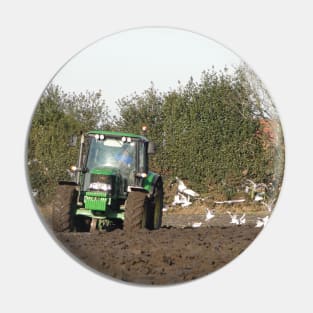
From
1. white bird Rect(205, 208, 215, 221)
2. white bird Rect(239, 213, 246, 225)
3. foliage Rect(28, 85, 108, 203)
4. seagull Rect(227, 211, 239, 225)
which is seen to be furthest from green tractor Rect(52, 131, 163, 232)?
white bird Rect(239, 213, 246, 225)

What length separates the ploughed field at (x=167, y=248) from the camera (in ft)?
32.2

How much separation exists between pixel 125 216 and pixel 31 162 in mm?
1170

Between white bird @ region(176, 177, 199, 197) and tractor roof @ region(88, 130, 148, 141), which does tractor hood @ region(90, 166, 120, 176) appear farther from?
white bird @ region(176, 177, 199, 197)

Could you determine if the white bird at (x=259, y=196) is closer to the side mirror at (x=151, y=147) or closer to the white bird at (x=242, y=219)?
the white bird at (x=242, y=219)

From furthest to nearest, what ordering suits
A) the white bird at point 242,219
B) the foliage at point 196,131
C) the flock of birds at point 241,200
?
1. the white bird at point 242,219
2. the flock of birds at point 241,200
3. the foliage at point 196,131

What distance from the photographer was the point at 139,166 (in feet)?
33.8

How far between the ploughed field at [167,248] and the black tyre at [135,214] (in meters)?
0.08

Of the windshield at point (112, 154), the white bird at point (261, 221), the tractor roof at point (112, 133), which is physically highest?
the tractor roof at point (112, 133)

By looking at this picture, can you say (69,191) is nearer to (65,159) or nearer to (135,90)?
(65,159)

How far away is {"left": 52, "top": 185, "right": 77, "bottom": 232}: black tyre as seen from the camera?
32.7 feet

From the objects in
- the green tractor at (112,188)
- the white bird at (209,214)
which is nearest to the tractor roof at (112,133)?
the green tractor at (112,188)

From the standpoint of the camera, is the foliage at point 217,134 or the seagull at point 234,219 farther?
the seagull at point 234,219

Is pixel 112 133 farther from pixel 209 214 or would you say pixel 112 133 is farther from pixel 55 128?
pixel 209 214

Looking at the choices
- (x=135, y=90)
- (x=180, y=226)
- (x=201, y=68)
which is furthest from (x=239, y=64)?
(x=180, y=226)
